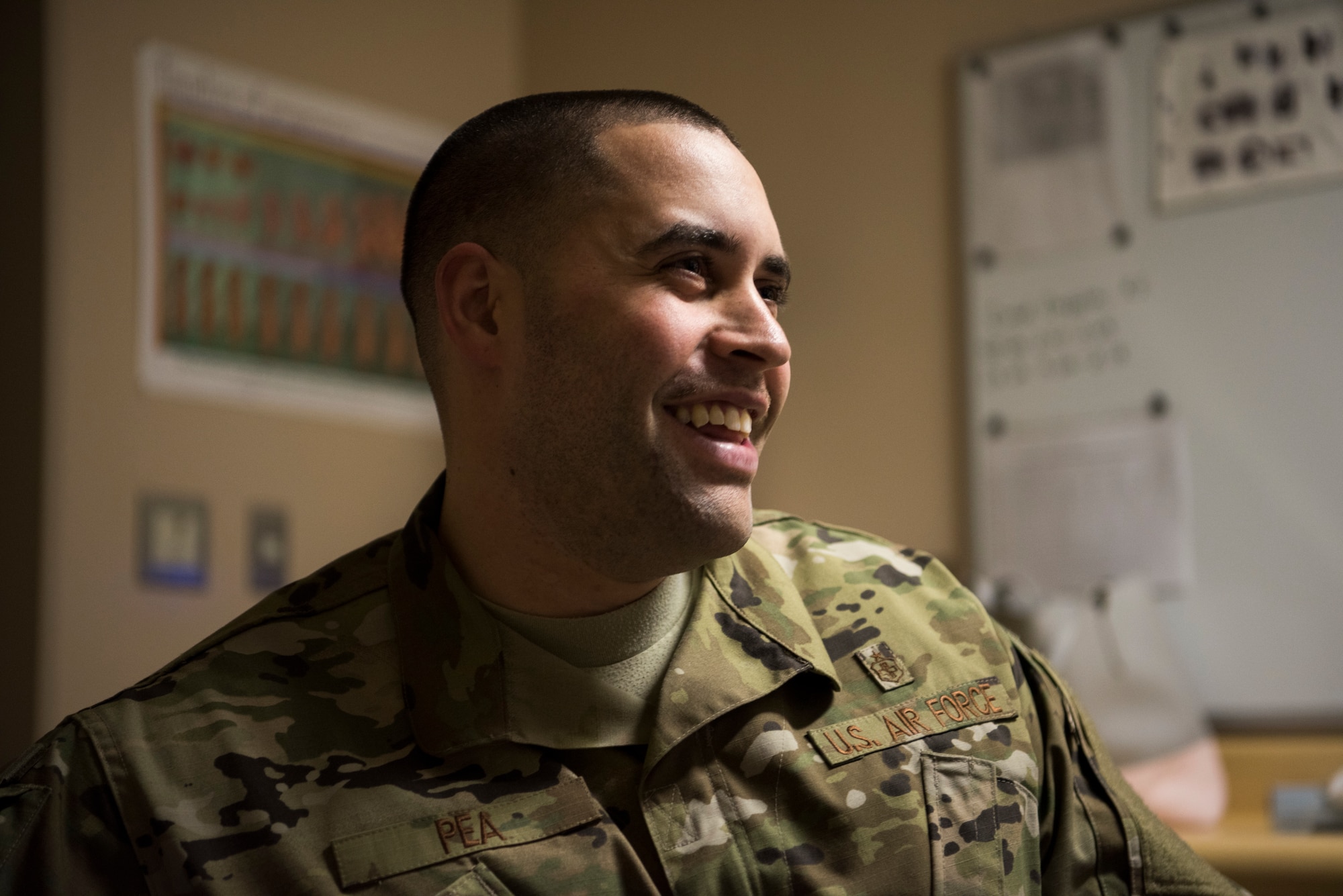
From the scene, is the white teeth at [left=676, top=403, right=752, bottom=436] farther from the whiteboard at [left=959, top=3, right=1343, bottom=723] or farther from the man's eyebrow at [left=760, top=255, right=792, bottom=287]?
the whiteboard at [left=959, top=3, right=1343, bottom=723]

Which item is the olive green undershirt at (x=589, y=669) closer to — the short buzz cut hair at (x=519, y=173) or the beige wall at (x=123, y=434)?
the short buzz cut hair at (x=519, y=173)

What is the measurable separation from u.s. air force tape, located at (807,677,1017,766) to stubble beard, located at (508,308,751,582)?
20 centimetres

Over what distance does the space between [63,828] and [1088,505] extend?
5.98 feet

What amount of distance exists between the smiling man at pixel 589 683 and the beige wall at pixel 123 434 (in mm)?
1175

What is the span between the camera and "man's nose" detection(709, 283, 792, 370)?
116 cm

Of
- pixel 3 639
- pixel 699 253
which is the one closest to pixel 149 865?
pixel 699 253

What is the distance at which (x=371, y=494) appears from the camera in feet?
9.20

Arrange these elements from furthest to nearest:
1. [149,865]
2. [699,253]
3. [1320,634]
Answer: [1320,634] < [699,253] < [149,865]

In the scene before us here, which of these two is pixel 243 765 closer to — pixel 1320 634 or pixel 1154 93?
pixel 1320 634

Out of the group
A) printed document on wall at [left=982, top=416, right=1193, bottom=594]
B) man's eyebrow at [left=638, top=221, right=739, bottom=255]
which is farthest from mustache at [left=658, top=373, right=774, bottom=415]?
printed document on wall at [left=982, top=416, right=1193, bottom=594]

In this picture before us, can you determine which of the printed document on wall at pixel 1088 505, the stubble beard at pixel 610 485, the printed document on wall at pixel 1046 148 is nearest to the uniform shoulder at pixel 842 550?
the stubble beard at pixel 610 485

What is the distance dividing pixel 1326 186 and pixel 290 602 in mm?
1813

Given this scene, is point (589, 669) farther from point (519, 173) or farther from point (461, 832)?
point (519, 173)

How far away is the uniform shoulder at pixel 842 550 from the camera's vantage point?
54.9 inches
